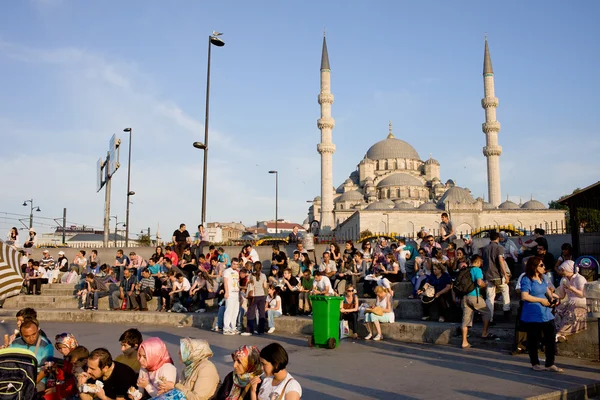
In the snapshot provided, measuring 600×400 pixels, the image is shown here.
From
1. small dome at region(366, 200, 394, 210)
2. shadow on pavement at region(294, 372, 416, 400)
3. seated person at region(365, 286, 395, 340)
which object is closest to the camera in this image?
shadow on pavement at region(294, 372, 416, 400)

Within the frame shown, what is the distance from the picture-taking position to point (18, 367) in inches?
164

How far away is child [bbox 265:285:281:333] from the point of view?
1041 centimetres

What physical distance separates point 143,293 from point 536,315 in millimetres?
9332

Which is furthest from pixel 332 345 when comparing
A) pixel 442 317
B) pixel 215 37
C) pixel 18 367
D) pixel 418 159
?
pixel 418 159

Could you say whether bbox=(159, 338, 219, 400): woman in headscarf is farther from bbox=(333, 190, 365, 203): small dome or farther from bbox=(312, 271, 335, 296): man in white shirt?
bbox=(333, 190, 365, 203): small dome

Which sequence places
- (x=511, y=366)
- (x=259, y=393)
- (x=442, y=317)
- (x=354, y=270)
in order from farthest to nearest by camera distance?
(x=354, y=270) < (x=442, y=317) < (x=511, y=366) < (x=259, y=393)

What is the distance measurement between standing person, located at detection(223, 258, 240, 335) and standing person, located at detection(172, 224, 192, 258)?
14.5 ft

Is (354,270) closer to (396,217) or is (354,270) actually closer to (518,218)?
(396,217)

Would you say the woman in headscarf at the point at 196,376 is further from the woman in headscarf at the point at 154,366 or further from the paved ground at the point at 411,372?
the paved ground at the point at 411,372

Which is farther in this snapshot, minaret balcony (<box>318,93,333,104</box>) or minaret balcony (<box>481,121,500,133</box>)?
minaret balcony (<box>318,93,333,104</box>)

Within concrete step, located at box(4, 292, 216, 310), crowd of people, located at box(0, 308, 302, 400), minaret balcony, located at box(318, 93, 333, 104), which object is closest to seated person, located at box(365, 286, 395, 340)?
crowd of people, located at box(0, 308, 302, 400)

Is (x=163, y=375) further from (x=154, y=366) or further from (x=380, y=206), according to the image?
(x=380, y=206)

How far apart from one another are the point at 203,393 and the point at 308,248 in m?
11.8

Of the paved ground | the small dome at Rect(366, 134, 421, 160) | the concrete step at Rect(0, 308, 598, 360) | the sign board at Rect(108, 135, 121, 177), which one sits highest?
the small dome at Rect(366, 134, 421, 160)
